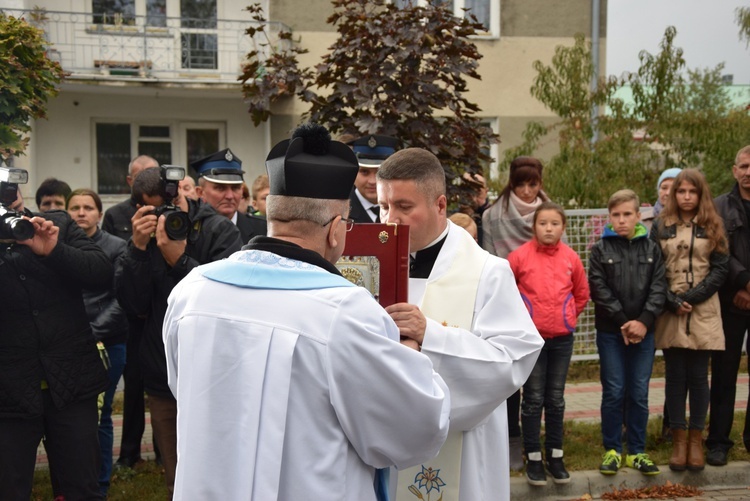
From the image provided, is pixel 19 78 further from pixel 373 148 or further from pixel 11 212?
pixel 373 148

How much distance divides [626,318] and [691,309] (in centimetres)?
55

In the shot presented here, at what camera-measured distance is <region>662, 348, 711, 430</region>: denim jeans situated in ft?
21.5

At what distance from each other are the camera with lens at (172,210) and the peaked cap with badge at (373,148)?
1653 mm

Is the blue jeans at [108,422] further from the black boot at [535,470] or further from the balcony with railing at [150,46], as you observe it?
the balcony with railing at [150,46]

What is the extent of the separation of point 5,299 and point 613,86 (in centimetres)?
938

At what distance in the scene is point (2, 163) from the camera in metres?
5.34

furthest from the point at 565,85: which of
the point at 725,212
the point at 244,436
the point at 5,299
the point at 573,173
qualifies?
the point at 244,436

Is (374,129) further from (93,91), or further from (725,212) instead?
(93,91)

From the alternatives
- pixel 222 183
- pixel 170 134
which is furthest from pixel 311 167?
pixel 170 134

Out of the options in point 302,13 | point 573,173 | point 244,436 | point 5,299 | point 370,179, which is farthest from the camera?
point 302,13

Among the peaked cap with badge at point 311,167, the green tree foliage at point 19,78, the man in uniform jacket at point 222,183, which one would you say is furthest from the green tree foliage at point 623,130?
the peaked cap with badge at point 311,167

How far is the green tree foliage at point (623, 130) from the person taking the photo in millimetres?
11023

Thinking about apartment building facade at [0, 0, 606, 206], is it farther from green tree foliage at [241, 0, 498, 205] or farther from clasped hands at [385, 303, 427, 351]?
clasped hands at [385, 303, 427, 351]

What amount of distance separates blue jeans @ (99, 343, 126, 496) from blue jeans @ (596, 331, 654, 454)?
374 centimetres
